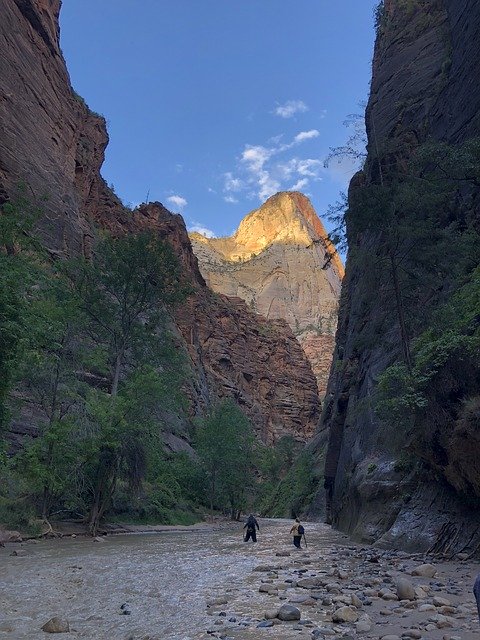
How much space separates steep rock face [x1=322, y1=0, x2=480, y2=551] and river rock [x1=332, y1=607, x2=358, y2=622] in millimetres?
5661

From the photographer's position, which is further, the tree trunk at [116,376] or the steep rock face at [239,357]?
the steep rock face at [239,357]

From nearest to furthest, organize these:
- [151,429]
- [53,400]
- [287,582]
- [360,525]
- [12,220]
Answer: [287,582], [12,220], [360,525], [53,400], [151,429]

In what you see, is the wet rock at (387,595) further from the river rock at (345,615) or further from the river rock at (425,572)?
the river rock at (425,572)

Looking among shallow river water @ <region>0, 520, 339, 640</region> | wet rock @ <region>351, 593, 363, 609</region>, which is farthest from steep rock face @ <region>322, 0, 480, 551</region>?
wet rock @ <region>351, 593, 363, 609</region>

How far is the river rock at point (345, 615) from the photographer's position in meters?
5.82

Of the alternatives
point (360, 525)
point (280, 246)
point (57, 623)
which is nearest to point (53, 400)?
point (360, 525)

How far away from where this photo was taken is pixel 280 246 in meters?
195

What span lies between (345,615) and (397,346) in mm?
15584

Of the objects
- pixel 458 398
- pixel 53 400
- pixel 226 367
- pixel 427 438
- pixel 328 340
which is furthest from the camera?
pixel 328 340

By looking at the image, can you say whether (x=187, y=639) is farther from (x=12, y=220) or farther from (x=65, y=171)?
(x=65, y=171)

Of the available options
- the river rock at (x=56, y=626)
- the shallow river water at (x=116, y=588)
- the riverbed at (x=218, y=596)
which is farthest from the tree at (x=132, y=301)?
the river rock at (x=56, y=626)

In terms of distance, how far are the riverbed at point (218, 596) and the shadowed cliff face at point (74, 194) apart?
14888 millimetres

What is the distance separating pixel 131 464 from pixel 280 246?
582 feet

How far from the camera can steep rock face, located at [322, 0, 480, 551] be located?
1222 cm
